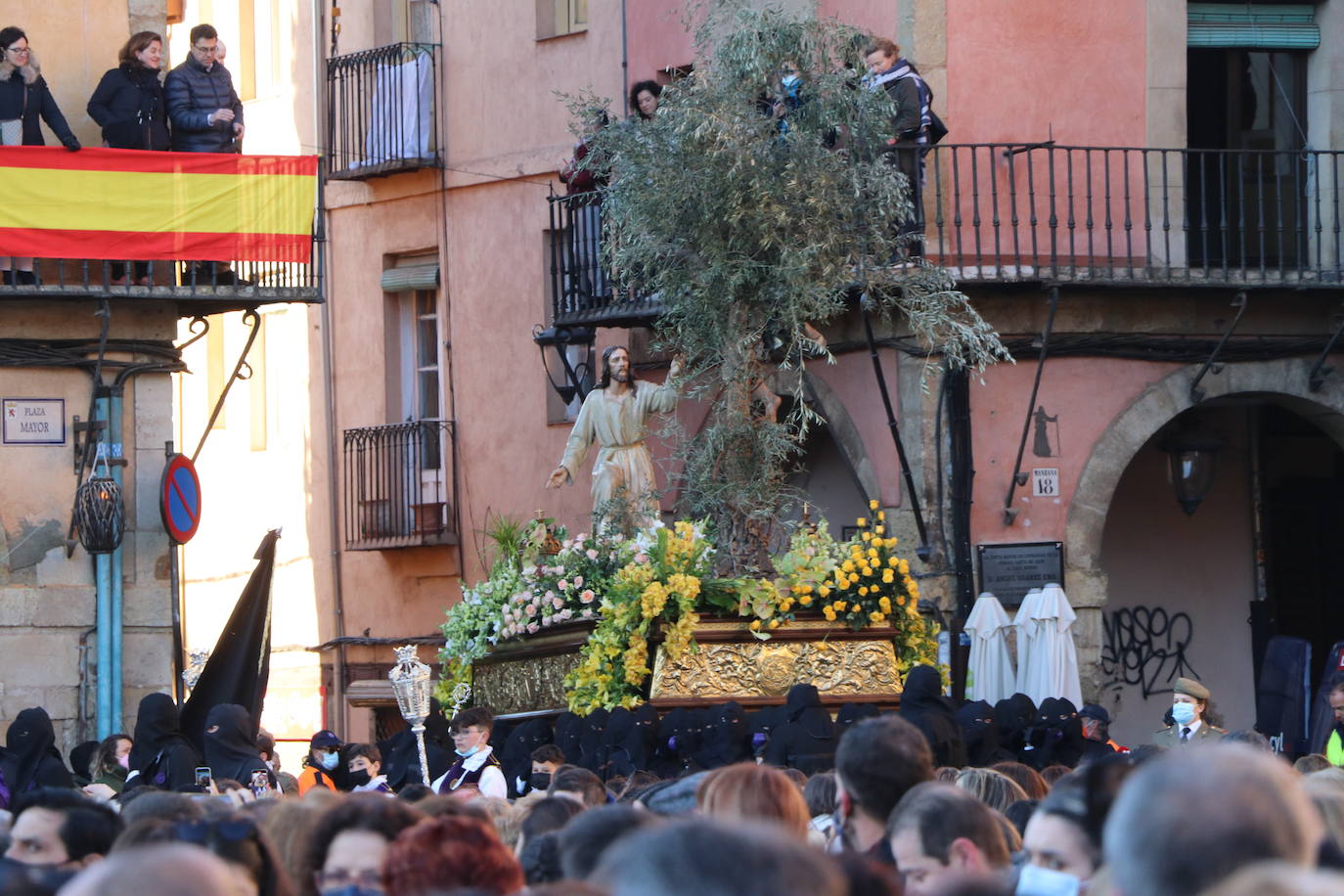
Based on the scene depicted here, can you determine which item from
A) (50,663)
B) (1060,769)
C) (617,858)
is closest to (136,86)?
(50,663)

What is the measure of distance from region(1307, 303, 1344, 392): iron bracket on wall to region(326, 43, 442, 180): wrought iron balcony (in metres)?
8.73

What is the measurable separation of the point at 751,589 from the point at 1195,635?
275 inches

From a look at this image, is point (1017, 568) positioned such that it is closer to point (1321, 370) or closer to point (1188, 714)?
point (1321, 370)

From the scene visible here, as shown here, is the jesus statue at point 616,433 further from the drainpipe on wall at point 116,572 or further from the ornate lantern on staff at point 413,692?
the ornate lantern on staff at point 413,692

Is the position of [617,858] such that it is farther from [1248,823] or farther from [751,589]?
[751,589]

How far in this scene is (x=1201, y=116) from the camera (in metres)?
19.2

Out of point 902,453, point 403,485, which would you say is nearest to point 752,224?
point 902,453

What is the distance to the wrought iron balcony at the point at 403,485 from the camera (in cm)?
2247

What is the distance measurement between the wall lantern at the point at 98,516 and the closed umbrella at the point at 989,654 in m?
5.90

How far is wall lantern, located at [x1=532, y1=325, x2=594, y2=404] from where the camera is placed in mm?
19644

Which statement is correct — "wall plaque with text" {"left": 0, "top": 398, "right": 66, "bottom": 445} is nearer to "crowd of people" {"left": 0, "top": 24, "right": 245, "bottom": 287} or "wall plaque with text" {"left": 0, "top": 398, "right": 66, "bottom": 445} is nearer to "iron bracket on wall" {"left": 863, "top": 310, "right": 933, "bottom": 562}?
"crowd of people" {"left": 0, "top": 24, "right": 245, "bottom": 287}

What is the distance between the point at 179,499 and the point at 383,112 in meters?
7.31

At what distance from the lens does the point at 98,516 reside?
631 inches

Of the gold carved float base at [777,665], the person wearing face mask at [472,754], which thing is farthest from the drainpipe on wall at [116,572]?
the person wearing face mask at [472,754]
